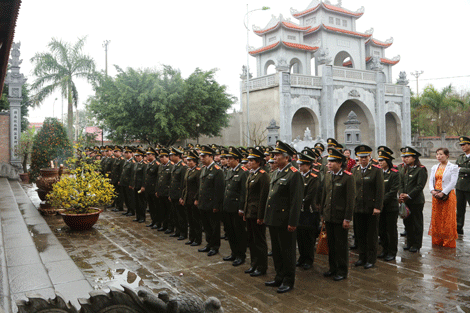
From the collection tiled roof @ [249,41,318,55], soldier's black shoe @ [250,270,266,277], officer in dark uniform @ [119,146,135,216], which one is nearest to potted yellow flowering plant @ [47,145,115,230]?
officer in dark uniform @ [119,146,135,216]

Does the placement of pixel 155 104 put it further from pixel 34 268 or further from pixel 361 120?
pixel 361 120

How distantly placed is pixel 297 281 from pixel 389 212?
2.24 m

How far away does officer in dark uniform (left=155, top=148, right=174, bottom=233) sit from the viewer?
8.20 metres

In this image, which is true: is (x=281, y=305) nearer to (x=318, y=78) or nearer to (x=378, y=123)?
(x=318, y=78)

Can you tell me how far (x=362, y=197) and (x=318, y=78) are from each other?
24.0m

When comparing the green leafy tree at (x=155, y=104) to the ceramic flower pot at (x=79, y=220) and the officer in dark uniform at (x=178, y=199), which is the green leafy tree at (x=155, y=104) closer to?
the ceramic flower pot at (x=79, y=220)

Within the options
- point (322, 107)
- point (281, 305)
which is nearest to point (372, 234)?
point (281, 305)

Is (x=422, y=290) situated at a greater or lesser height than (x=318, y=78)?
lesser

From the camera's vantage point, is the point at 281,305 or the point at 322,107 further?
the point at 322,107

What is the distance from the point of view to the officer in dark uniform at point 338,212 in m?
5.14

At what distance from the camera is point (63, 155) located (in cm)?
1339

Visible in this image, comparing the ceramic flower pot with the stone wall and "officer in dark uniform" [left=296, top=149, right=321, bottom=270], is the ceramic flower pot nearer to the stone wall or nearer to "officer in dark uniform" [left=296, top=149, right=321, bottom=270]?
"officer in dark uniform" [left=296, top=149, right=321, bottom=270]

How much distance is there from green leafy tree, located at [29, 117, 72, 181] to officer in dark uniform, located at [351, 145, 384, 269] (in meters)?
11.0

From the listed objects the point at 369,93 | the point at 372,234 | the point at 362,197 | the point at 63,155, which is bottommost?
the point at 372,234
